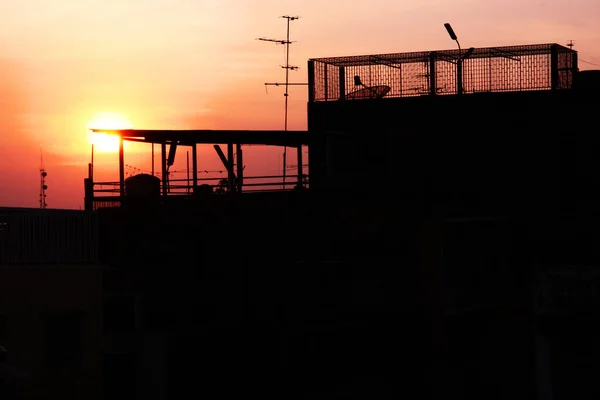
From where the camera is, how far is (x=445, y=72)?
113ft

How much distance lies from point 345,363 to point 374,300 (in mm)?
2122

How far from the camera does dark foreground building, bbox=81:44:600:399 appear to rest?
29.0 m

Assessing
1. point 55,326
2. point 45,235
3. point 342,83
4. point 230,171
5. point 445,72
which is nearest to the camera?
point 45,235

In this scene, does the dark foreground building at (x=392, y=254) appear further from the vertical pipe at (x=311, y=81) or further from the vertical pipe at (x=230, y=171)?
the vertical pipe at (x=311, y=81)

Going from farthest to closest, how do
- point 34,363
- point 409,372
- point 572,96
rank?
point 572,96 < point 409,372 < point 34,363

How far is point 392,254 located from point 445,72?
22.8 feet

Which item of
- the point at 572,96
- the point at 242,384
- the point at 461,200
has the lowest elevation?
the point at 242,384

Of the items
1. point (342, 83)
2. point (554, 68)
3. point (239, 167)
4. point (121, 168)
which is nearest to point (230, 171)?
point (239, 167)

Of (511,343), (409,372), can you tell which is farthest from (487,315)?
(409,372)

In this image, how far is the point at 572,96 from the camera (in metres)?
32.2

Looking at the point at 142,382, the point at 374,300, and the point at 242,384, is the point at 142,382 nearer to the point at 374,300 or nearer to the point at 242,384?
the point at 242,384

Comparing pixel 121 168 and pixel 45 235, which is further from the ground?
pixel 121 168

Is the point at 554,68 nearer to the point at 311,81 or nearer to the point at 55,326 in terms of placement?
the point at 311,81

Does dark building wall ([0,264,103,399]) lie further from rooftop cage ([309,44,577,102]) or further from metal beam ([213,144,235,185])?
rooftop cage ([309,44,577,102])
